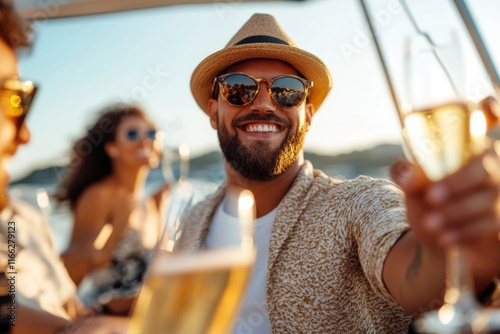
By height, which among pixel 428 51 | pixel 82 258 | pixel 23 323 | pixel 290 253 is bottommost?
pixel 82 258

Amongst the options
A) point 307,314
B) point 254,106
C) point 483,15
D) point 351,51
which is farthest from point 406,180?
point 483,15

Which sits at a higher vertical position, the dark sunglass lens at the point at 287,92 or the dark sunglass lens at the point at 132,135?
the dark sunglass lens at the point at 287,92

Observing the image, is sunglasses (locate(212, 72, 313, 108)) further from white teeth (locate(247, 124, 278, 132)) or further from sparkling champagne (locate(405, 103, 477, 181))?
sparkling champagne (locate(405, 103, 477, 181))

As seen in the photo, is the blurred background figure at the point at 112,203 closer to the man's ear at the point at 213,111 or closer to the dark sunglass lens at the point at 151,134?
the dark sunglass lens at the point at 151,134

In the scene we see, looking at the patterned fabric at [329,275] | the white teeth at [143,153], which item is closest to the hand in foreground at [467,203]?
the patterned fabric at [329,275]

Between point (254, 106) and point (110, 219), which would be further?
point (110, 219)

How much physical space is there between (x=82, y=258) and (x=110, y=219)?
0.37 m

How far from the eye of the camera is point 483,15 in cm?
262

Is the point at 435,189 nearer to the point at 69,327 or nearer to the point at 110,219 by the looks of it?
the point at 69,327

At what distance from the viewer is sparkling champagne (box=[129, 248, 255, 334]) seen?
64 cm

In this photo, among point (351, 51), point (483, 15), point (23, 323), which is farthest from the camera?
point (483, 15)

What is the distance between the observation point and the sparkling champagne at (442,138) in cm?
67

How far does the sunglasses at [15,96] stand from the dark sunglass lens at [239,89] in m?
0.67

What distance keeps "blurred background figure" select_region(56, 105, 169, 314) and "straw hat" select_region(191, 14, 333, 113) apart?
1319 millimetres
